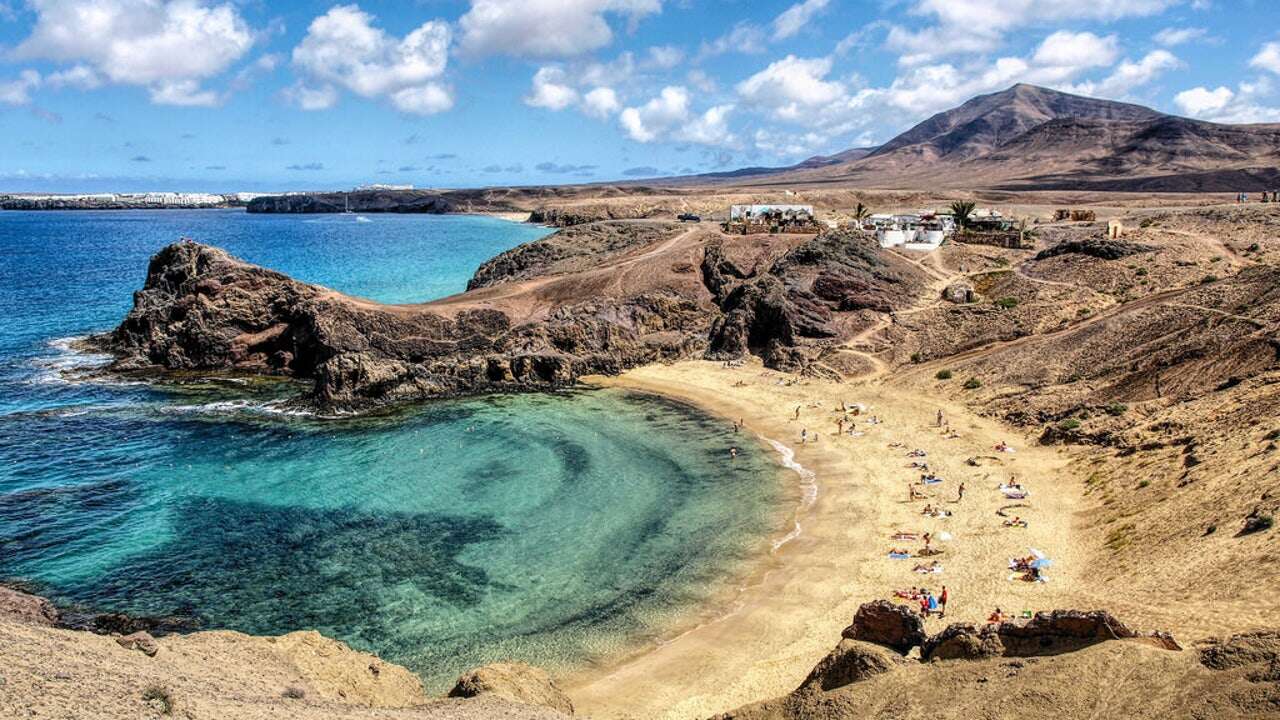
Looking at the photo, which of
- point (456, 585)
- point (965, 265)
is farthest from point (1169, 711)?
point (965, 265)

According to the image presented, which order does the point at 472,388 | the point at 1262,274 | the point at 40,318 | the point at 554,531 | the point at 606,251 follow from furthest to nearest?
the point at 606,251 → the point at 40,318 → the point at 472,388 → the point at 1262,274 → the point at 554,531

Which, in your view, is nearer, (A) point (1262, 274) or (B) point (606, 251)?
(A) point (1262, 274)

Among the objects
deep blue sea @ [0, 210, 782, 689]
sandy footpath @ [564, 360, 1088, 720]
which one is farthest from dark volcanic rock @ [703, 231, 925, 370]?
deep blue sea @ [0, 210, 782, 689]

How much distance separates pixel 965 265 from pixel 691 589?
2034 inches

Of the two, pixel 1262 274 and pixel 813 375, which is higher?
pixel 1262 274

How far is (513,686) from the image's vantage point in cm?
1800

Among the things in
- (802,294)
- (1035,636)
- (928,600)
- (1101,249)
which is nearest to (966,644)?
(1035,636)

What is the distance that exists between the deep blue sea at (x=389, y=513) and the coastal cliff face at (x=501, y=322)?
12.7ft

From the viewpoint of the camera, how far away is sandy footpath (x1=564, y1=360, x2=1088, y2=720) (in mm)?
22906

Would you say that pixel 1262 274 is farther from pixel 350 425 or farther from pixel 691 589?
pixel 350 425

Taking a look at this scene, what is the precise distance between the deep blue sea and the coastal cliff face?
3870 mm

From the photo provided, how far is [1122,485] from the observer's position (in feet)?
106

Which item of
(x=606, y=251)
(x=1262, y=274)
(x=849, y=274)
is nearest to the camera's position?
(x=1262, y=274)

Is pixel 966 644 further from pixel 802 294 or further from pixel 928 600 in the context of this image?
pixel 802 294
